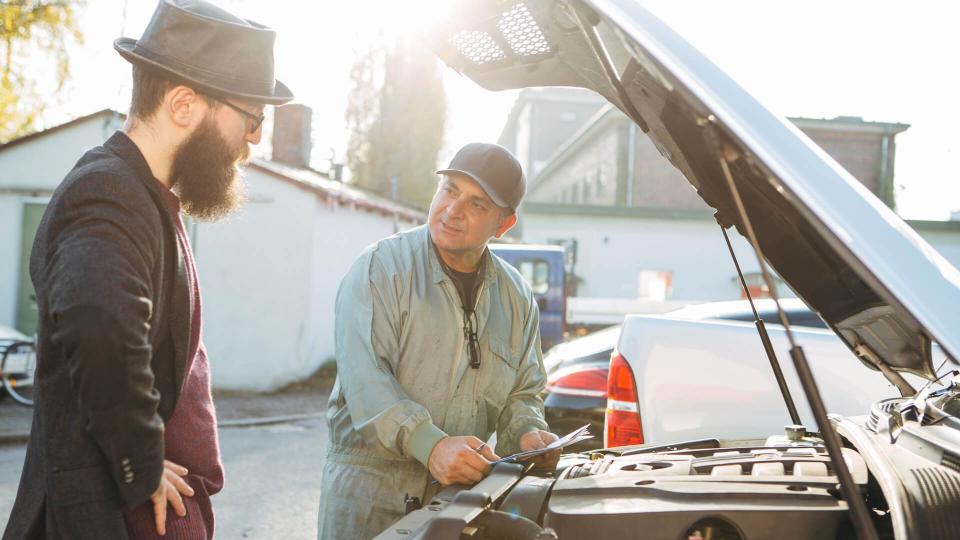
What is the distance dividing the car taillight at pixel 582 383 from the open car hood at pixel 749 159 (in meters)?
2.91

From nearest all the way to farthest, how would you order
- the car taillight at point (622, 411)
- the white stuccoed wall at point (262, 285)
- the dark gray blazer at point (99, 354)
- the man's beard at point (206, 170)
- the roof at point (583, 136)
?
the dark gray blazer at point (99, 354) → the man's beard at point (206, 170) → the car taillight at point (622, 411) → the white stuccoed wall at point (262, 285) → the roof at point (583, 136)

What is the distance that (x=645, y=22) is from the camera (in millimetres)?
1453

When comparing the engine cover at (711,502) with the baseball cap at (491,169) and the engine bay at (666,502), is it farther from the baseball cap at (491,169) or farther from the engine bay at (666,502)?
the baseball cap at (491,169)

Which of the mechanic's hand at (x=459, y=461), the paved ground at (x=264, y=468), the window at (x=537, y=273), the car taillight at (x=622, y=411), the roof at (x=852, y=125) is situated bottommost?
the paved ground at (x=264, y=468)

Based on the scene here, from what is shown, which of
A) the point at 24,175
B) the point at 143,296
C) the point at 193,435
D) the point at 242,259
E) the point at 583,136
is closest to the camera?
the point at 143,296

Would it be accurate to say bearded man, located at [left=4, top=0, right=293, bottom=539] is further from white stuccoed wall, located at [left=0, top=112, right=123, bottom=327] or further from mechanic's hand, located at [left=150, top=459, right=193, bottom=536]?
white stuccoed wall, located at [left=0, top=112, right=123, bottom=327]

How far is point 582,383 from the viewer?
506cm

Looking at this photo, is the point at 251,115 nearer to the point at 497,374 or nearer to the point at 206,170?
the point at 206,170

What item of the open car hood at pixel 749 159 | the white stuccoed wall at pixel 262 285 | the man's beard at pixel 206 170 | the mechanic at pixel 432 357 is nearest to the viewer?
the open car hood at pixel 749 159

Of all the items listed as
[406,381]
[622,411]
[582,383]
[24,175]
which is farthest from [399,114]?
[406,381]

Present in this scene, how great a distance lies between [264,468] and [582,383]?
4.28 meters

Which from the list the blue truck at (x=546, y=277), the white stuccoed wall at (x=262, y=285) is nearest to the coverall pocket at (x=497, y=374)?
the white stuccoed wall at (x=262, y=285)

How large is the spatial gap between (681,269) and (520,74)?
974 inches

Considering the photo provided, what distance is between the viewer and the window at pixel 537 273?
15656 mm
